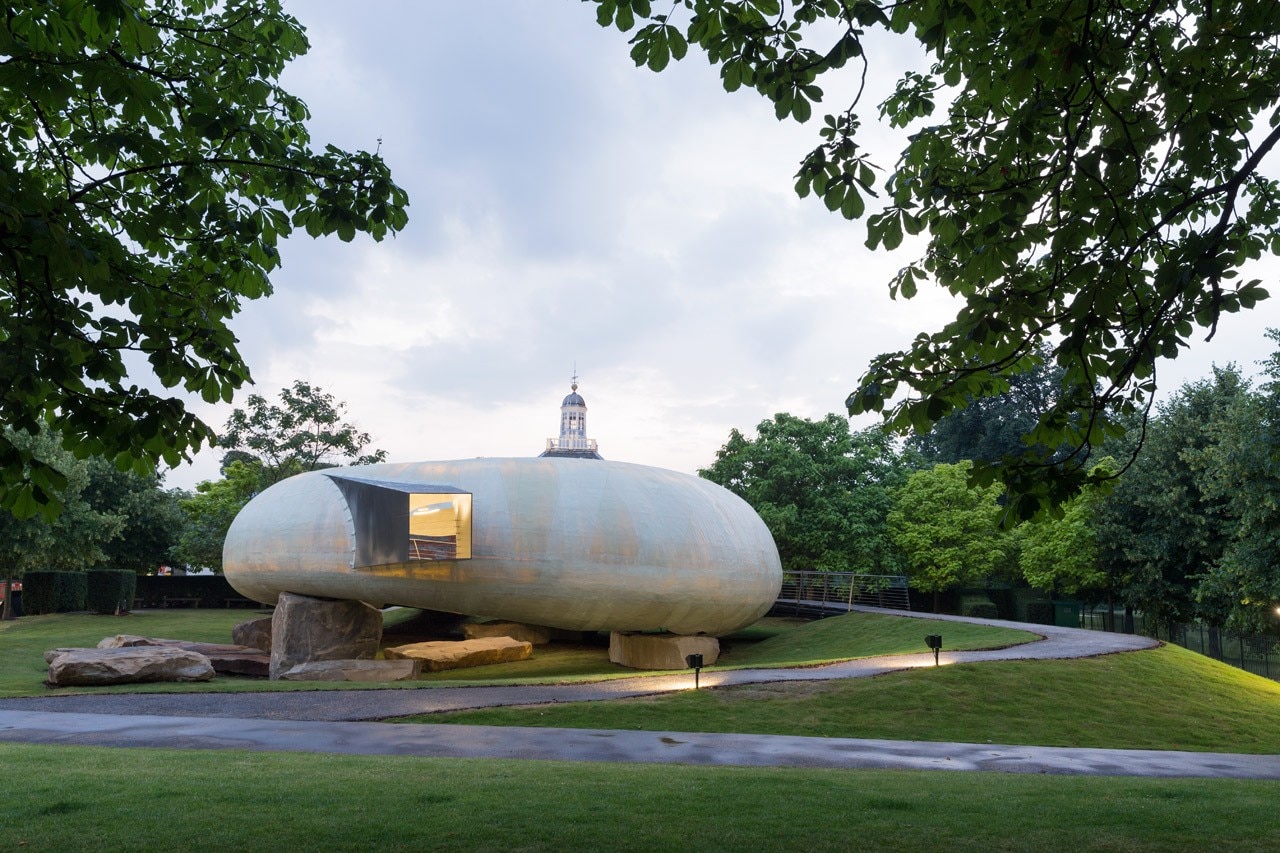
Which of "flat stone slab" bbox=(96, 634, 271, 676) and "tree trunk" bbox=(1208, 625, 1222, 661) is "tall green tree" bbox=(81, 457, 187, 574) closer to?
"flat stone slab" bbox=(96, 634, 271, 676)

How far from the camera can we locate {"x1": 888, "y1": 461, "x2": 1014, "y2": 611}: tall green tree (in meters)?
40.7

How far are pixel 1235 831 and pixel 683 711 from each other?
31.0ft

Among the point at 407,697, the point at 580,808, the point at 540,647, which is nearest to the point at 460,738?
the point at 407,697

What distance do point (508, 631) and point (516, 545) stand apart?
246 inches

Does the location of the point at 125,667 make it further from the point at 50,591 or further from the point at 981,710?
the point at 50,591

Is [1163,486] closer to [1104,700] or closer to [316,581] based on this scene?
[1104,700]

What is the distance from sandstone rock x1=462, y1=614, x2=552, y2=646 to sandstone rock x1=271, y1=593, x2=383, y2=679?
4.50 metres

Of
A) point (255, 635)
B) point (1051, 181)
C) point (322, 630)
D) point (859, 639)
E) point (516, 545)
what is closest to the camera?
point (1051, 181)

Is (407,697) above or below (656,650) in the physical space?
above

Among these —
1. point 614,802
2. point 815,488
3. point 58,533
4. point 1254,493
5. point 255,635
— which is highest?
point 815,488

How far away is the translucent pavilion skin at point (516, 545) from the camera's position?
84.2 ft

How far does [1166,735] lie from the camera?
15.6 m

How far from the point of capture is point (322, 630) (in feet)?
85.4

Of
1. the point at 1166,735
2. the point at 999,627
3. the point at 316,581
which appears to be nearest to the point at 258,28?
the point at 1166,735
